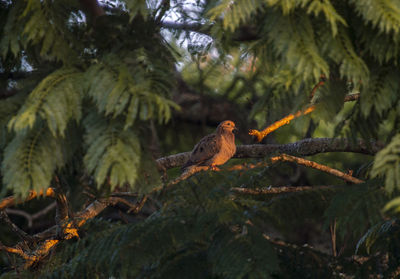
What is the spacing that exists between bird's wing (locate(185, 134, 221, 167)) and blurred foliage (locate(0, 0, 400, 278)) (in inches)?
125

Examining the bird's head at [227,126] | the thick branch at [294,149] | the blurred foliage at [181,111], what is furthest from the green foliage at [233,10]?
the bird's head at [227,126]

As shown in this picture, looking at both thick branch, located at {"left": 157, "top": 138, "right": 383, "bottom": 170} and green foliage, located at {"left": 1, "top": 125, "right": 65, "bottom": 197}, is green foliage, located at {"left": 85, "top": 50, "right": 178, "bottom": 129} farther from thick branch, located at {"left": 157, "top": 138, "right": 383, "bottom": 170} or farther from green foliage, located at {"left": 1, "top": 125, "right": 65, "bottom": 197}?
thick branch, located at {"left": 157, "top": 138, "right": 383, "bottom": 170}

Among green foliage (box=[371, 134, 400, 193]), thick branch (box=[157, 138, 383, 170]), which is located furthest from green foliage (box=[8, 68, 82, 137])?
thick branch (box=[157, 138, 383, 170])

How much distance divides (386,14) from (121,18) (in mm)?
1133

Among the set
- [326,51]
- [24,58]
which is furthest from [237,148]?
[326,51]

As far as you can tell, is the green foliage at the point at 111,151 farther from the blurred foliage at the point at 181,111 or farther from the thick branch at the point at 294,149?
the thick branch at the point at 294,149

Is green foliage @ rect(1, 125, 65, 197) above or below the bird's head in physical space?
above

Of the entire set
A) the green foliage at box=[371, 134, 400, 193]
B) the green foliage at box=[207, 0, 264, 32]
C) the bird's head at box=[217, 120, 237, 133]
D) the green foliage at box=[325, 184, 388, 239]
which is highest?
the green foliage at box=[207, 0, 264, 32]

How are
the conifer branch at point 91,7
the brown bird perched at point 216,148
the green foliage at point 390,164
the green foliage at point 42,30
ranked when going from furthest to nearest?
the brown bird perched at point 216,148, the conifer branch at point 91,7, the green foliage at point 42,30, the green foliage at point 390,164

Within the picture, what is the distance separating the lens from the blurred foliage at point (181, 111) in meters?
1.97

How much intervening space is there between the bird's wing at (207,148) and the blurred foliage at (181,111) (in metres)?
3.17

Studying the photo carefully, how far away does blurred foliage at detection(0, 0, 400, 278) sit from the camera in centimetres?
197

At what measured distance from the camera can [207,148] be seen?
6.26 meters

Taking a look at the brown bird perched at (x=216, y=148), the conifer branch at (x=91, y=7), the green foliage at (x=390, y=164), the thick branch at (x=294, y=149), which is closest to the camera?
the green foliage at (x=390, y=164)
